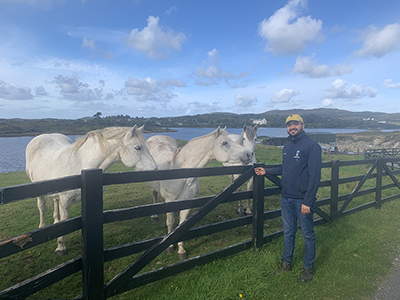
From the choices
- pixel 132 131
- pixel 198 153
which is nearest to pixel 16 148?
pixel 132 131

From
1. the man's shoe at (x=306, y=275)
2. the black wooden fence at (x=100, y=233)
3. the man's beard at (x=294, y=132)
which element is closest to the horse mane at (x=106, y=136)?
the black wooden fence at (x=100, y=233)

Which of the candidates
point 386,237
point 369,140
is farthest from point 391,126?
point 386,237

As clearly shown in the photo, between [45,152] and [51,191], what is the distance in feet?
10.2

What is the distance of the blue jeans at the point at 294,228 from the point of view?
3.13 metres

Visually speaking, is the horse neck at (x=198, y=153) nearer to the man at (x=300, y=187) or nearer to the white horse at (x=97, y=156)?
the white horse at (x=97, y=156)

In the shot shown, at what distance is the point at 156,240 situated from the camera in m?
2.94

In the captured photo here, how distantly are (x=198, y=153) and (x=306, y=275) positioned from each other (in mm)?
2585

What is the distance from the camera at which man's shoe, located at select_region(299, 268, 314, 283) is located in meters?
3.17

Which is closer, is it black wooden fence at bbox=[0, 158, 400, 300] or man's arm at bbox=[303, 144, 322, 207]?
black wooden fence at bbox=[0, 158, 400, 300]

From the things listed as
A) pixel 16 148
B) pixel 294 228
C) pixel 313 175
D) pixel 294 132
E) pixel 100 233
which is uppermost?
pixel 294 132

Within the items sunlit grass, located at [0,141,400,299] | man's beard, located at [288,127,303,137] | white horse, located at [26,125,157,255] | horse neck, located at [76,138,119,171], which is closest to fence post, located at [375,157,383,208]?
sunlit grass, located at [0,141,400,299]

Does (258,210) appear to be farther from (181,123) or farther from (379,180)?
(181,123)

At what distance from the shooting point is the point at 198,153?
13.9 feet

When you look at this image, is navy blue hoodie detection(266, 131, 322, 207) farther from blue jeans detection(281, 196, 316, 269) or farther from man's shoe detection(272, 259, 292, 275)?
man's shoe detection(272, 259, 292, 275)
